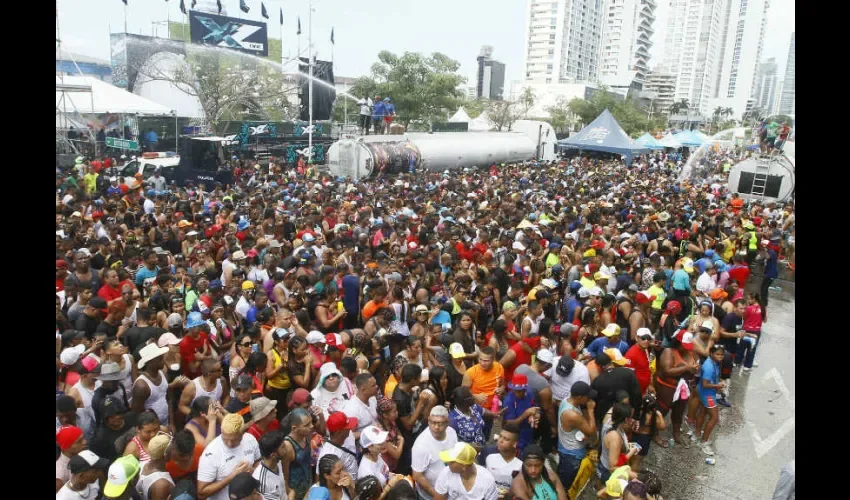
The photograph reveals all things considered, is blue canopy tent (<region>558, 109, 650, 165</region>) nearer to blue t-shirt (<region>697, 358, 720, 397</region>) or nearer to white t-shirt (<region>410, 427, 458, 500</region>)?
blue t-shirt (<region>697, 358, 720, 397</region>)

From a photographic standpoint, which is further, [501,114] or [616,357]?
[501,114]

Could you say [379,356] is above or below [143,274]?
below

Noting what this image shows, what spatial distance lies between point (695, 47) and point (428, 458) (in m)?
124

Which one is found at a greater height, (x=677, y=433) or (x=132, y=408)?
(x=132, y=408)

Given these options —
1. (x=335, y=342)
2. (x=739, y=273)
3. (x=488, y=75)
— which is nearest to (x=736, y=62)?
(x=488, y=75)

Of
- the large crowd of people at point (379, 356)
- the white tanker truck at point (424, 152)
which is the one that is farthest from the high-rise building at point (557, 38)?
the large crowd of people at point (379, 356)

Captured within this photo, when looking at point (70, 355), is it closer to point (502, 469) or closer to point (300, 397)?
point (300, 397)

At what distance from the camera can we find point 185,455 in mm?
3545

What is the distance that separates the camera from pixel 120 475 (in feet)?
10.5

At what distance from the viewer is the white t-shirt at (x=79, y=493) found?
321 centimetres

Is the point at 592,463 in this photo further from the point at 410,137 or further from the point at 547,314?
the point at 410,137

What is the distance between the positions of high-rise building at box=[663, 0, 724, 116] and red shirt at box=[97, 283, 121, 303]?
101 metres
